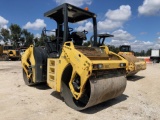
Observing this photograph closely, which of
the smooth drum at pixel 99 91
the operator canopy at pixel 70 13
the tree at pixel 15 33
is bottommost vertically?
the smooth drum at pixel 99 91

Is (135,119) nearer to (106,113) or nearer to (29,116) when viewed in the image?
(106,113)

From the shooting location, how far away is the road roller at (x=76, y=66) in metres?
4.46

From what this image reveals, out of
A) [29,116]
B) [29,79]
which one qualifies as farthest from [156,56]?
[29,116]

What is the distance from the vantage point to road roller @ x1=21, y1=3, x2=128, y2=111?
446 centimetres

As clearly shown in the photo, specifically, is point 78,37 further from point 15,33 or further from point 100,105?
point 15,33

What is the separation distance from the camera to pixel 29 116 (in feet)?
14.3

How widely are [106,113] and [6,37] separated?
51.3 m

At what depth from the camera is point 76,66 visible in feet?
15.0

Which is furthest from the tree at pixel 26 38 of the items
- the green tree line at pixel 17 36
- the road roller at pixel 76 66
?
the road roller at pixel 76 66

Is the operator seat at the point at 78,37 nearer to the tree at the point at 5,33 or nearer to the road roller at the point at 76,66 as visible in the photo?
the road roller at the point at 76,66

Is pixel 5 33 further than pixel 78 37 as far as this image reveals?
Yes

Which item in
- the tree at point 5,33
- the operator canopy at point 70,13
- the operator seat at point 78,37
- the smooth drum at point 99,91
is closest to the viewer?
the smooth drum at point 99,91

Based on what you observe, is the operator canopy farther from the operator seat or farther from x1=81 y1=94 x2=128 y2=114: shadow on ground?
x1=81 y1=94 x2=128 y2=114: shadow on ground

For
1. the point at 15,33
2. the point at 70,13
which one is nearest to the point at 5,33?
the point at 15,33
